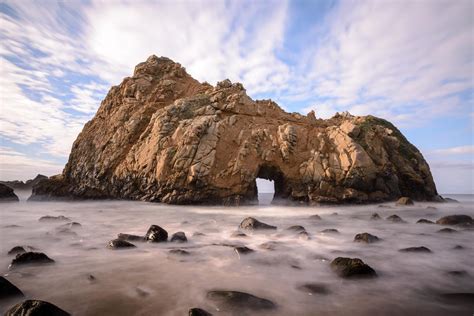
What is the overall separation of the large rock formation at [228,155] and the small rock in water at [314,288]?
13.5 m

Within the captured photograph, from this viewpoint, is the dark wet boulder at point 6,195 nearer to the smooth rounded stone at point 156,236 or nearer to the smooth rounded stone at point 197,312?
the smooth rounded stone at point 156,236

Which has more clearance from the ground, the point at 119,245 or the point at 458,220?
the point at 458,220

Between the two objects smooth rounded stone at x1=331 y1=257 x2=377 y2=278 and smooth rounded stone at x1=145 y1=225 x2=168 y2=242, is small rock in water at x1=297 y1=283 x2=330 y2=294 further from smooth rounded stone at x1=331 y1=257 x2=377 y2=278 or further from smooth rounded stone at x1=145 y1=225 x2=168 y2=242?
smooth rounded stone at x1=145 y1=225 x2=168 y2=242

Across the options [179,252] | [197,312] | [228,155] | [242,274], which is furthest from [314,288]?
[228,155]

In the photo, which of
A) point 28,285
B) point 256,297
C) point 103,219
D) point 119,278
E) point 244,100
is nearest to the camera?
point 256,297

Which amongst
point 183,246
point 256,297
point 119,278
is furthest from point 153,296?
point 183,246

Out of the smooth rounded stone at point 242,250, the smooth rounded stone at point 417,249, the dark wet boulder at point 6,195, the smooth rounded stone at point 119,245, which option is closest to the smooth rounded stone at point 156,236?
the smooth rounded stone at point 119,245

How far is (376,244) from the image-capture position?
7441 millimetres

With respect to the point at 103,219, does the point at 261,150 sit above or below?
above

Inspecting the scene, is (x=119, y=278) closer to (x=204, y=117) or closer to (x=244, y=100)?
(x=204, y=117)

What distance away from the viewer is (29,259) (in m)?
5.42

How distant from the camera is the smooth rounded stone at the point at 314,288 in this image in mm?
4332

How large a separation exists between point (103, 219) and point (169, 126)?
382 inches

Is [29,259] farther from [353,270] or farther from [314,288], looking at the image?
[353,270]
